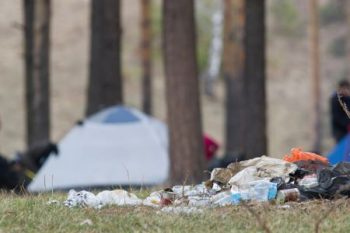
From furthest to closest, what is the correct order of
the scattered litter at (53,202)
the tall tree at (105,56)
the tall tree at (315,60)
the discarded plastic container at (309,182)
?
the tall tree at (315,60)
the tall tree at (105,56)
the discarded plastic container at (309,182)
the scattered litter at (53,202)

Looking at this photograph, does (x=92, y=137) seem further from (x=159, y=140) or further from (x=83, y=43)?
(x=83, y=43)

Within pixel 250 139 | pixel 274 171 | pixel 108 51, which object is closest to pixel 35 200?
pixel 274 171

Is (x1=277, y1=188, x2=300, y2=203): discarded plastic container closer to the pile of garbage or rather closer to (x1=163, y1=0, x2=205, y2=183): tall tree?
the pile of garbage

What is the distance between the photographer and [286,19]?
63.2 metres

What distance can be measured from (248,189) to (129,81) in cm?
4761

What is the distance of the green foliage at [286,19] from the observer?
6278cm

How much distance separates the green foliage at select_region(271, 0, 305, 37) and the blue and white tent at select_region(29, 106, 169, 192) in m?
43.1

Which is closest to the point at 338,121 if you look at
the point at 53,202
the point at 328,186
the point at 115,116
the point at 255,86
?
the point at 255,86

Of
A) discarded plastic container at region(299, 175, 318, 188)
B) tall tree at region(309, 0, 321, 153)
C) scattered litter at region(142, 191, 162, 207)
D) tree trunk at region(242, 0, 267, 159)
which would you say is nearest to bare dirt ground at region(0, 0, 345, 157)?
tall tree at region(309, 0, 321, 153)

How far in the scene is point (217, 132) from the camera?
158ft

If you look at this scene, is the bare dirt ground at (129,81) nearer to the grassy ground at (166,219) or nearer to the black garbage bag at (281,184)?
the black garbage bag at (281,184)

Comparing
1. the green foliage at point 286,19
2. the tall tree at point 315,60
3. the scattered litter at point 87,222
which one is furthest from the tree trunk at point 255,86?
the green foliage at point 286,19

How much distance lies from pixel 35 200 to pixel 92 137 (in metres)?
10.9

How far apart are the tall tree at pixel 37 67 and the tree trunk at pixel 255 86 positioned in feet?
14.9
